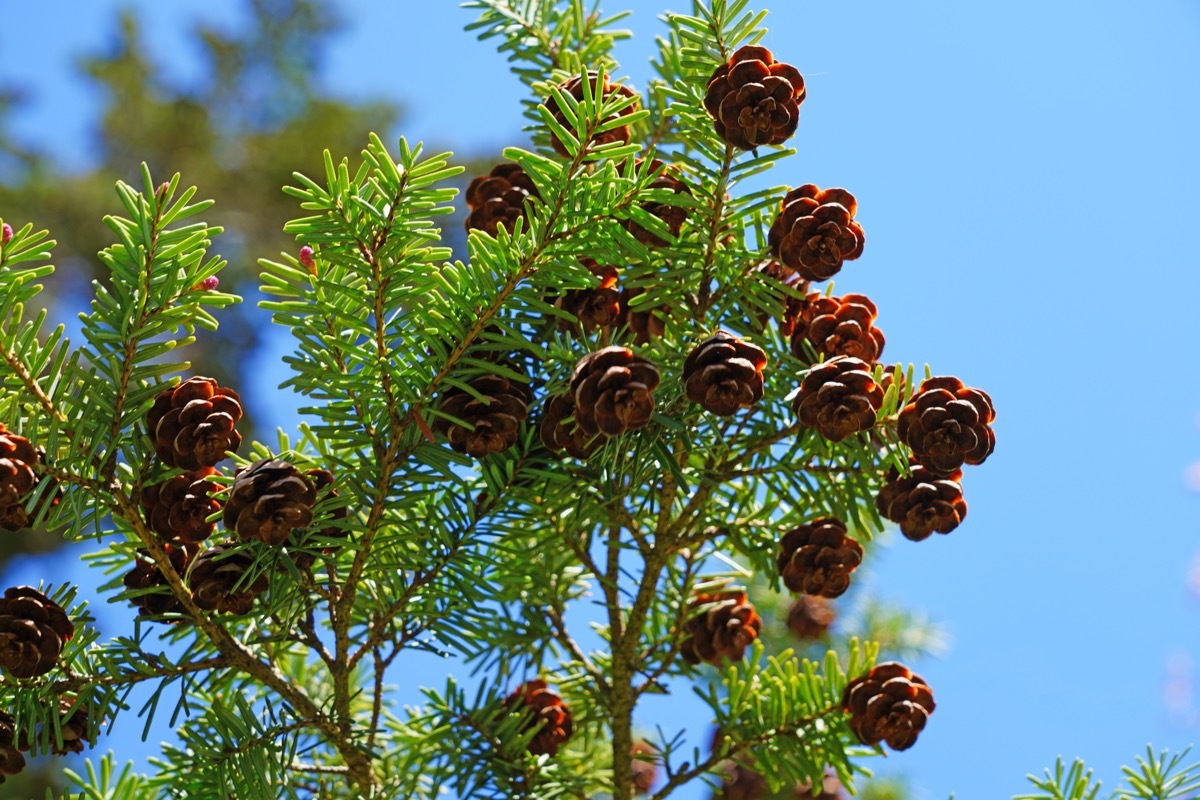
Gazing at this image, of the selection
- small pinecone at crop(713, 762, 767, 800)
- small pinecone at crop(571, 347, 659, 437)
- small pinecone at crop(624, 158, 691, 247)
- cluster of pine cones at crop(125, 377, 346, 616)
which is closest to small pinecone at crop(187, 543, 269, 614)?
cluster of pine cones at crop(125, 377, 346, 616)

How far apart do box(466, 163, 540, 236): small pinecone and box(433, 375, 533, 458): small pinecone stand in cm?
20

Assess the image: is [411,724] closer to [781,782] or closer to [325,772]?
[325,772]

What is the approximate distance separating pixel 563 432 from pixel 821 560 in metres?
0.22

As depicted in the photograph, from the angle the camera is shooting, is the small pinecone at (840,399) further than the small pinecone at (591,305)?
No

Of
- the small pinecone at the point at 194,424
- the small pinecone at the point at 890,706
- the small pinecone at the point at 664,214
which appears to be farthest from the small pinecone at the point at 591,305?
the small pinecone at the point at 890,706

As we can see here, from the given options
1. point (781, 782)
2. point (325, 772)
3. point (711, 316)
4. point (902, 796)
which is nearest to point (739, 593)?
point (781, 782)

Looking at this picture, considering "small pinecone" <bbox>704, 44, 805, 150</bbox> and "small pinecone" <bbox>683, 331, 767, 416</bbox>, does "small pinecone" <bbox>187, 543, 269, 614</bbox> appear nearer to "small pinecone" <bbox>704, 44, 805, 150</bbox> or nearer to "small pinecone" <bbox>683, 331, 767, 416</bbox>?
"small pinecone" <bbox>683, 331, 767, 416</bbox>

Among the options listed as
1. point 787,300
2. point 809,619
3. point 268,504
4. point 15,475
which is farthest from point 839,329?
point 809,619

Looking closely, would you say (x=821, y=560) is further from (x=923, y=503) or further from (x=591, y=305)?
(x=591, y=305)

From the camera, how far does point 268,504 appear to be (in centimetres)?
66

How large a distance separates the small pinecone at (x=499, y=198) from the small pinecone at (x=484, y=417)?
20 centimetres

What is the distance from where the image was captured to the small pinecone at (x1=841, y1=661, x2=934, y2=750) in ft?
2.79

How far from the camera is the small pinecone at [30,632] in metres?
0.69

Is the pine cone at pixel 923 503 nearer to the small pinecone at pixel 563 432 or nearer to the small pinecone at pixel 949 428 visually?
the small pinecone at pixel 949 428
